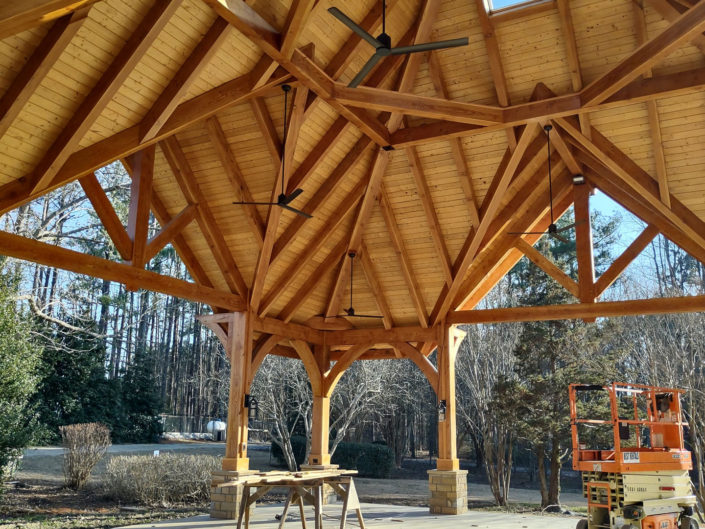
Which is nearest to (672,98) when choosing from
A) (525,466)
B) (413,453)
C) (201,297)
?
(201,297)

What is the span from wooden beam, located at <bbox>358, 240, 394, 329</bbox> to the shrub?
8216 mm

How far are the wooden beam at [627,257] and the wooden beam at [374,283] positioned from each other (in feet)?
13.6

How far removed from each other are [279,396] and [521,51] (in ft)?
45.8

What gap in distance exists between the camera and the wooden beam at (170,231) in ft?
30.8

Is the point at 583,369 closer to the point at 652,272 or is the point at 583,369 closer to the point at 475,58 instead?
the point at 652,272

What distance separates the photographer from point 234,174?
10.6 metres

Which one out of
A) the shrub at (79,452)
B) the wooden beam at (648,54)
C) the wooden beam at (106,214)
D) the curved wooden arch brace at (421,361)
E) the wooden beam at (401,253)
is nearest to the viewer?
the wooden beam at (648,54)

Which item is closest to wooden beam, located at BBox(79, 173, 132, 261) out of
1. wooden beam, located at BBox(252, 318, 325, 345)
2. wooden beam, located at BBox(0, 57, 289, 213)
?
wooden beam, located at BBox(0, 57, 289, 213)

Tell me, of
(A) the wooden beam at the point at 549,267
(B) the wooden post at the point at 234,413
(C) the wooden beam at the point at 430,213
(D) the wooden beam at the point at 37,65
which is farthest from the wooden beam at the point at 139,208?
(A) the wooden beam at the point at 549,267

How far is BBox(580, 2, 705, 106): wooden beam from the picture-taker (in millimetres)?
6934

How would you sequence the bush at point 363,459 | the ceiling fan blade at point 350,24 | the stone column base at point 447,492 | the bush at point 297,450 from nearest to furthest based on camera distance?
the ceiling fan blade at point 350,24 → the stone column base at point 447,492 → the bush at point 297,450 → the bush at point 363,459

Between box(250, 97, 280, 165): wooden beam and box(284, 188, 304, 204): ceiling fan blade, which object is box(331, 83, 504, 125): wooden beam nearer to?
box(284, 188, 304, 204): ceiling fan blade

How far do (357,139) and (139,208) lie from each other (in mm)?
4031

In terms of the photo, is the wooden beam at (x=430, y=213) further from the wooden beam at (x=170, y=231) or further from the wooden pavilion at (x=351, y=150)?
the wooden beam at (x=170, y=231)
